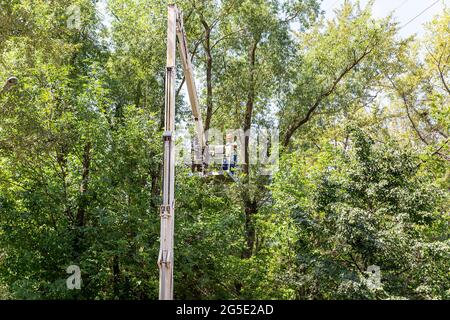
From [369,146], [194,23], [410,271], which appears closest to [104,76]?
[194,23]

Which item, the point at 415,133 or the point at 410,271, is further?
the point at 415,133

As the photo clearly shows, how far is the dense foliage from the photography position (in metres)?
12.2

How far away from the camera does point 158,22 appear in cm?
1694

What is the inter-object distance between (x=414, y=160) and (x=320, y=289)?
3.86 metres

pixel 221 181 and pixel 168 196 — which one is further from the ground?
pixel 221 181

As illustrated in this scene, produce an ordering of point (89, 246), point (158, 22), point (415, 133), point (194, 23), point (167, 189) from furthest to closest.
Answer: point (415, 133) < point (194, 23) < point (158, 22) < point (89, 246) < point (167, 189)

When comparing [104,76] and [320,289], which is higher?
[104,76]

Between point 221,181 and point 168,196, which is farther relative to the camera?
point 221,181

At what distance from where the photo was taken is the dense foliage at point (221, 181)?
12.2 m

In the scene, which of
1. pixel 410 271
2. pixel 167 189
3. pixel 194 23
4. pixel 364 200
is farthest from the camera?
pixel 194 23

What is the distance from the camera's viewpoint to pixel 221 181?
17.8 m

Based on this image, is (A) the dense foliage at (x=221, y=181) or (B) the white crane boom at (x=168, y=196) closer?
(B) the white crane boom at (x=168, y=196)

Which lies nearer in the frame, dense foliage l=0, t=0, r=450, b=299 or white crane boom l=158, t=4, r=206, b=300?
white crane boom l=158, t=4, r=206, b=300

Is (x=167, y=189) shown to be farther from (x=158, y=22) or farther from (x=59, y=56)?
(x=158, y=22)
